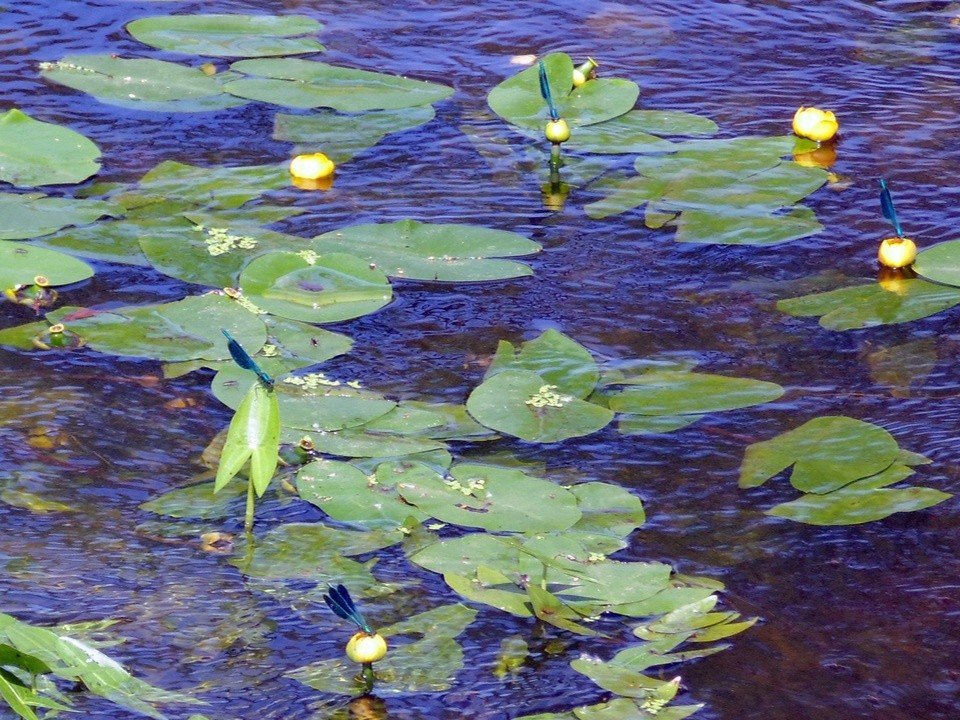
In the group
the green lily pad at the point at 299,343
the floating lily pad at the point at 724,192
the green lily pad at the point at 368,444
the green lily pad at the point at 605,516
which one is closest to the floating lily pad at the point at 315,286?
the green lily pad at the point at 299,343

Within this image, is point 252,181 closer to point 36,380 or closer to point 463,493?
point 36,380

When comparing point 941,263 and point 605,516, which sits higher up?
point 941,263

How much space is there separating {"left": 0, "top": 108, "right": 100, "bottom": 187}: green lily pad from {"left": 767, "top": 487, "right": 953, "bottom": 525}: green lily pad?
214 cm

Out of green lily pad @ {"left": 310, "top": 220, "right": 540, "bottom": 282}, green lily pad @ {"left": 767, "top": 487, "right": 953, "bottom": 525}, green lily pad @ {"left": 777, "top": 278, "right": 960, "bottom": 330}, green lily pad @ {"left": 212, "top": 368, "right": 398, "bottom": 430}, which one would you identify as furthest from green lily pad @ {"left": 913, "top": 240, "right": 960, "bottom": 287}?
green lily pad @ {"left": 212, "top": 368, "right": 398, "bottom": 430}

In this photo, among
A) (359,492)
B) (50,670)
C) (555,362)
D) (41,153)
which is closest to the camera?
(50,670)

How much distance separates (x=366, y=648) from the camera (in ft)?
5.59

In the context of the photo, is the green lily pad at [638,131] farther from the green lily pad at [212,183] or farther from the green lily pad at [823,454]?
the green lily pad at [823,454]

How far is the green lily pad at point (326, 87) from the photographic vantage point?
3758 mm

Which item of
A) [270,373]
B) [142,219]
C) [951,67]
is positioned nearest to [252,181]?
[142,219]

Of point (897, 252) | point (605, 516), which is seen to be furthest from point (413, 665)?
point (897, 252)

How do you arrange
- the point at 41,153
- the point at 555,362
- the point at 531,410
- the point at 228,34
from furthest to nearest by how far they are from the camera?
the point at 228,34, the point at 41,153, the point at 555,362, the point at 531,410

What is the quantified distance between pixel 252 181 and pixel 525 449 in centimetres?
143

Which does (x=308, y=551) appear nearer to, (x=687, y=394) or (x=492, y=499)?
(x=492, y=499)

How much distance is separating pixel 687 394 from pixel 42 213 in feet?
5.71
